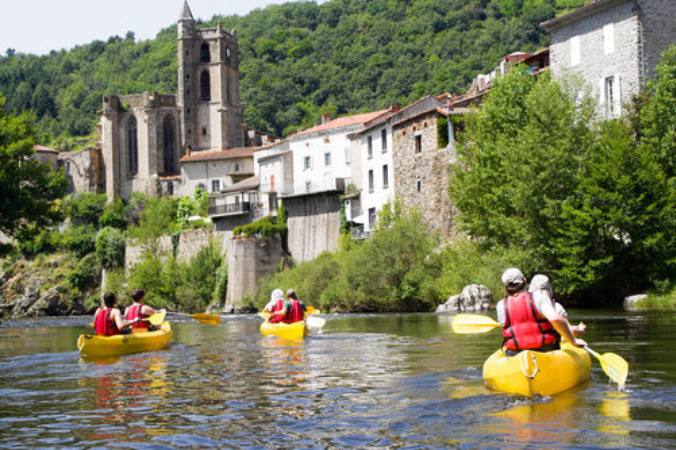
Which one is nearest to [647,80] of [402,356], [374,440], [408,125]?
[408,125]

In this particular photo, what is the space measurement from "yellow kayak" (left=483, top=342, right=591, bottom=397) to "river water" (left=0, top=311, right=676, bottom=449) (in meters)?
0.15

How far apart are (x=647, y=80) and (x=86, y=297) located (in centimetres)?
5526

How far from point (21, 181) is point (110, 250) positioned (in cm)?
4194

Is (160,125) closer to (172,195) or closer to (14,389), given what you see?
(172,195)

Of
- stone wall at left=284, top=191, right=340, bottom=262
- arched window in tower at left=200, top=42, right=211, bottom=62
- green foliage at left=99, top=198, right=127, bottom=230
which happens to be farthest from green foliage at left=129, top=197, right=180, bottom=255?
arched window in tower at left=200, top=42, right=211, bottom=62

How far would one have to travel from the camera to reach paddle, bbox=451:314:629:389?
511 inches

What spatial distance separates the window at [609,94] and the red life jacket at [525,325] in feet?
106

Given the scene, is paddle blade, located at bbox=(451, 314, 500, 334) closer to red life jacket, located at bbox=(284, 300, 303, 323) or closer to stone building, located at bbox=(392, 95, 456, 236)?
red life jacket, located at bbox=(284, 300, 303, 323)

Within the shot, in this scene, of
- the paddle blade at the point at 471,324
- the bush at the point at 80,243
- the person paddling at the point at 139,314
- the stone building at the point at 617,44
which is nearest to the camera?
the paddle blade at the point at 471,324

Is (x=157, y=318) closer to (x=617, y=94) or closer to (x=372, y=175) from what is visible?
(x=617, y=94)

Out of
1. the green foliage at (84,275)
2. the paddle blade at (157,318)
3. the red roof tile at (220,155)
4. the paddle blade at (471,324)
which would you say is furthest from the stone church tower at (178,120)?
the paddle blade at (471,324)

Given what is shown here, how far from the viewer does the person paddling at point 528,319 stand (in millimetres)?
12664

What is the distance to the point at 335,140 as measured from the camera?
69.8 metres

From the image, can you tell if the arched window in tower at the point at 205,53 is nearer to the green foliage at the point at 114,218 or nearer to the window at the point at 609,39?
the green foliage at the point at 114,218
